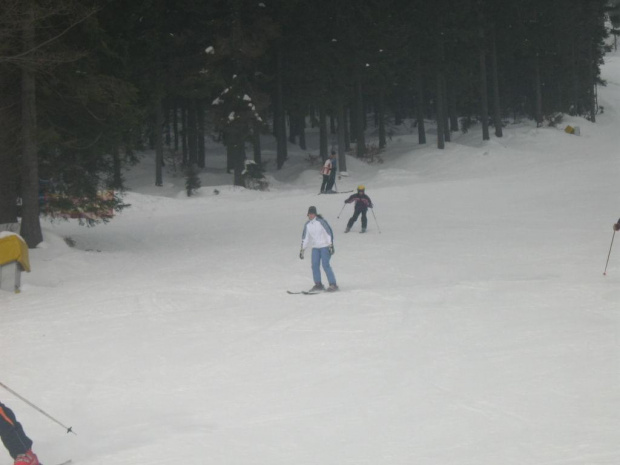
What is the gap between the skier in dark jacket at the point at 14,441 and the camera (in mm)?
7234

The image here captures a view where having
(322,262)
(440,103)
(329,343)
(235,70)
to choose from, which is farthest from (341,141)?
(329,343)

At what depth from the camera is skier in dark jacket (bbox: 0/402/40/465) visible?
285 inches

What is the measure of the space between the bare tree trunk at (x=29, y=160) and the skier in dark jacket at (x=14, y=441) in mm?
12666

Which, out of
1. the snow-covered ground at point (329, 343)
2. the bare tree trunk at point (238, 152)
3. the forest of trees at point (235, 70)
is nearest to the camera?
the snow-covered ground at point (329, 343)

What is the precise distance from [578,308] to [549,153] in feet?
99.9

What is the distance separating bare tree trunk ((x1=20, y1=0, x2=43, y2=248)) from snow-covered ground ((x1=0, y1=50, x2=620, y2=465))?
552 mm

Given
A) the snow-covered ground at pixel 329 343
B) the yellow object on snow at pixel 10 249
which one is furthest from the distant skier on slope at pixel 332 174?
the yellow object on snow at pixel 10 249

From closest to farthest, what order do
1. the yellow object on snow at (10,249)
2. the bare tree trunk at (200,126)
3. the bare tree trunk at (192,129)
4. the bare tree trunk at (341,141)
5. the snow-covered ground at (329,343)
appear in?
the snow-covered ground at (329,343)
the yellow object on snow at (10,249)
the bare tree trunk at (341,141)
the bare tree trunk at (192,129)
the bare tree trunk at (200,126)

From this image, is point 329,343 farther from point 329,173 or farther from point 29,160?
point 329,173

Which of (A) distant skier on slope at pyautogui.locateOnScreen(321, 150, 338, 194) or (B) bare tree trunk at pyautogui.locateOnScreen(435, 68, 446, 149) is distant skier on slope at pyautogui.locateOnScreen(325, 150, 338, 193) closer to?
(A) distant skier on slope at pyautogui.locateOnScreen(321, 150, 338, 194)

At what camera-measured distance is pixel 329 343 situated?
1214 centimetres

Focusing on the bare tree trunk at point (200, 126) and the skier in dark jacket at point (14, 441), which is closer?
the skier in dark jacket at point (14, 441)

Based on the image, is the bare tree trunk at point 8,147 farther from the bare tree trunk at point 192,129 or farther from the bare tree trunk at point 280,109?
the bare tree trunk at point 280,109

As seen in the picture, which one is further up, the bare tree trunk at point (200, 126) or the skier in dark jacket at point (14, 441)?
the bare tree trunk at point (200, 126)
